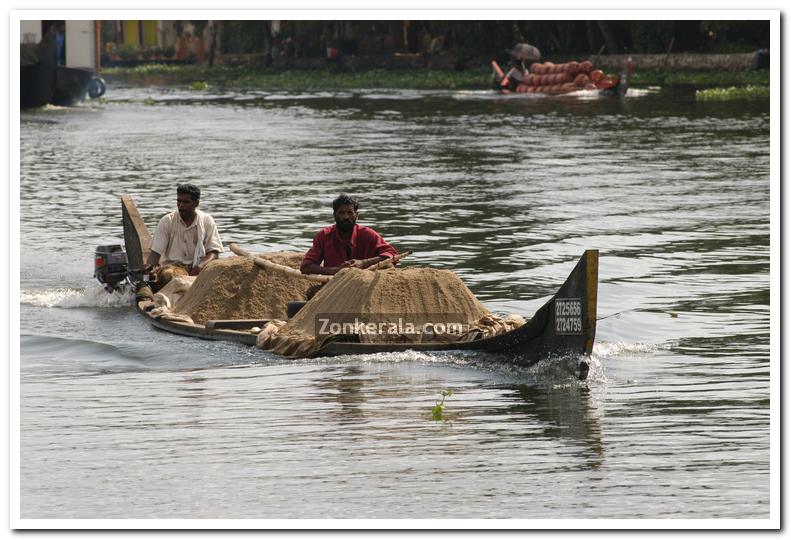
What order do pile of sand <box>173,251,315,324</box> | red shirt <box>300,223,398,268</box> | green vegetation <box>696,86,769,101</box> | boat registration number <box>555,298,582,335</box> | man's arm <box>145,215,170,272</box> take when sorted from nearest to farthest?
boat registration number <box>555,298,582,335</box>, red shirt <box>300,223,398,268</box>, pile of sand <box>173,251,315,324</box>, man's arm <box>145,215,170,272</box>, green vegetation <box>696,86,769,101</box>

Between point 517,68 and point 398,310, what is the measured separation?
3812 cm

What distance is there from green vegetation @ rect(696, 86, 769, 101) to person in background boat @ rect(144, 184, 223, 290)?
96.0ft

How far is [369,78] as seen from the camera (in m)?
57.5

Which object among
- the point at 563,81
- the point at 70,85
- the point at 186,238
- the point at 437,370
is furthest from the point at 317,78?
the point at 437,370

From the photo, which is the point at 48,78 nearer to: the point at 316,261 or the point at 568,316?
the point at 316,261

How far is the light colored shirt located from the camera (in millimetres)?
14805

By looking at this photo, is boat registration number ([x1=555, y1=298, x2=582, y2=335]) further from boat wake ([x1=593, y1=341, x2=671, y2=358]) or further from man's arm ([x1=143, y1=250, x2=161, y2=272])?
man's arm ([x1=143, y1=250, x2=161, y2=272])

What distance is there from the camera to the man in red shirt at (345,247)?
12719 mm

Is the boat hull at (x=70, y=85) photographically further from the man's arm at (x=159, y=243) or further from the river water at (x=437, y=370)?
the man's arm at (x=159, y=243)

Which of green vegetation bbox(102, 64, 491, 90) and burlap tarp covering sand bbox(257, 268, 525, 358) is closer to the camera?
burlap tarp covering sand bbox(257, 268, 525, 358)

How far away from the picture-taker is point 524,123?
3947cm

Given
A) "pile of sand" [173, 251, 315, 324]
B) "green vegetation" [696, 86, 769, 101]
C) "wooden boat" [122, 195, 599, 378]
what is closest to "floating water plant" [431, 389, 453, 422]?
"wooden boat" [122, 195, 599, 378]

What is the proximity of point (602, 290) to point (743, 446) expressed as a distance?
7.01 m
